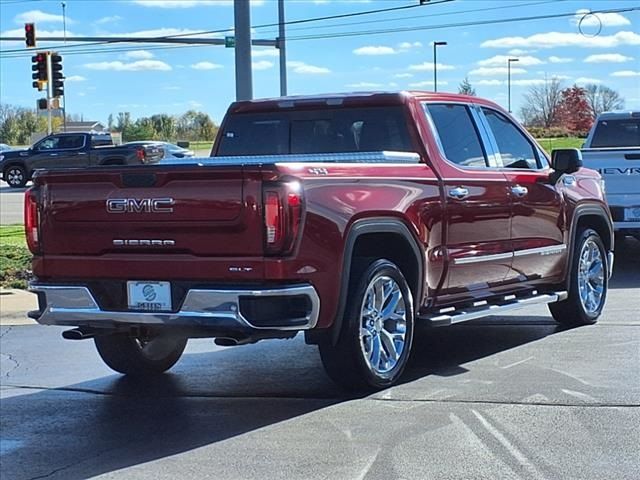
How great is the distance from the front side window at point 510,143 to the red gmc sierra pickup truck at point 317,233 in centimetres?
2

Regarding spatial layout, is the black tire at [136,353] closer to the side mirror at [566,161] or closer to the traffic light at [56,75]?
the side mirror at [566,161]

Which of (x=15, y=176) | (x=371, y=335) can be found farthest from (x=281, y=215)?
(x=15, y=176)

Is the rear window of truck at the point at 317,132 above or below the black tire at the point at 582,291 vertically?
above

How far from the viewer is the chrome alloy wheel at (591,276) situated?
9258 mm

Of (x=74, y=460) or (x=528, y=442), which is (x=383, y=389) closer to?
(x=528, y=442)

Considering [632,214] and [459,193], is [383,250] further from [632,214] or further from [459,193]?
[632,214]

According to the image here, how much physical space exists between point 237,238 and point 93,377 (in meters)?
2.47

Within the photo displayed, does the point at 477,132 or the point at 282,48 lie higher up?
the point at 282,48

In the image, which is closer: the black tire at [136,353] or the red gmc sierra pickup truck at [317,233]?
the red gmc sierra pickup truck at [317,233]

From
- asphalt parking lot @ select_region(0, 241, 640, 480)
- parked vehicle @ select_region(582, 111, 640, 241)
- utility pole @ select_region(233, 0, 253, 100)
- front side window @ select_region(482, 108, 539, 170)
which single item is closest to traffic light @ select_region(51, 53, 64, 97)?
utility pole @ select_region(233, 0, 253, 100)

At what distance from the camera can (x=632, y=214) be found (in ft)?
42.4

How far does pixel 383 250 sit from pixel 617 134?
33.2 ft

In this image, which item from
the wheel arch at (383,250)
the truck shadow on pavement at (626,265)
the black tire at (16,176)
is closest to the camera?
the wheel arch at (383,250)

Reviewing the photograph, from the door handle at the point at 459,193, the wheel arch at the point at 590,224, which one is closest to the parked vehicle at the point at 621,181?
the wheel arch at the point at 590,224
